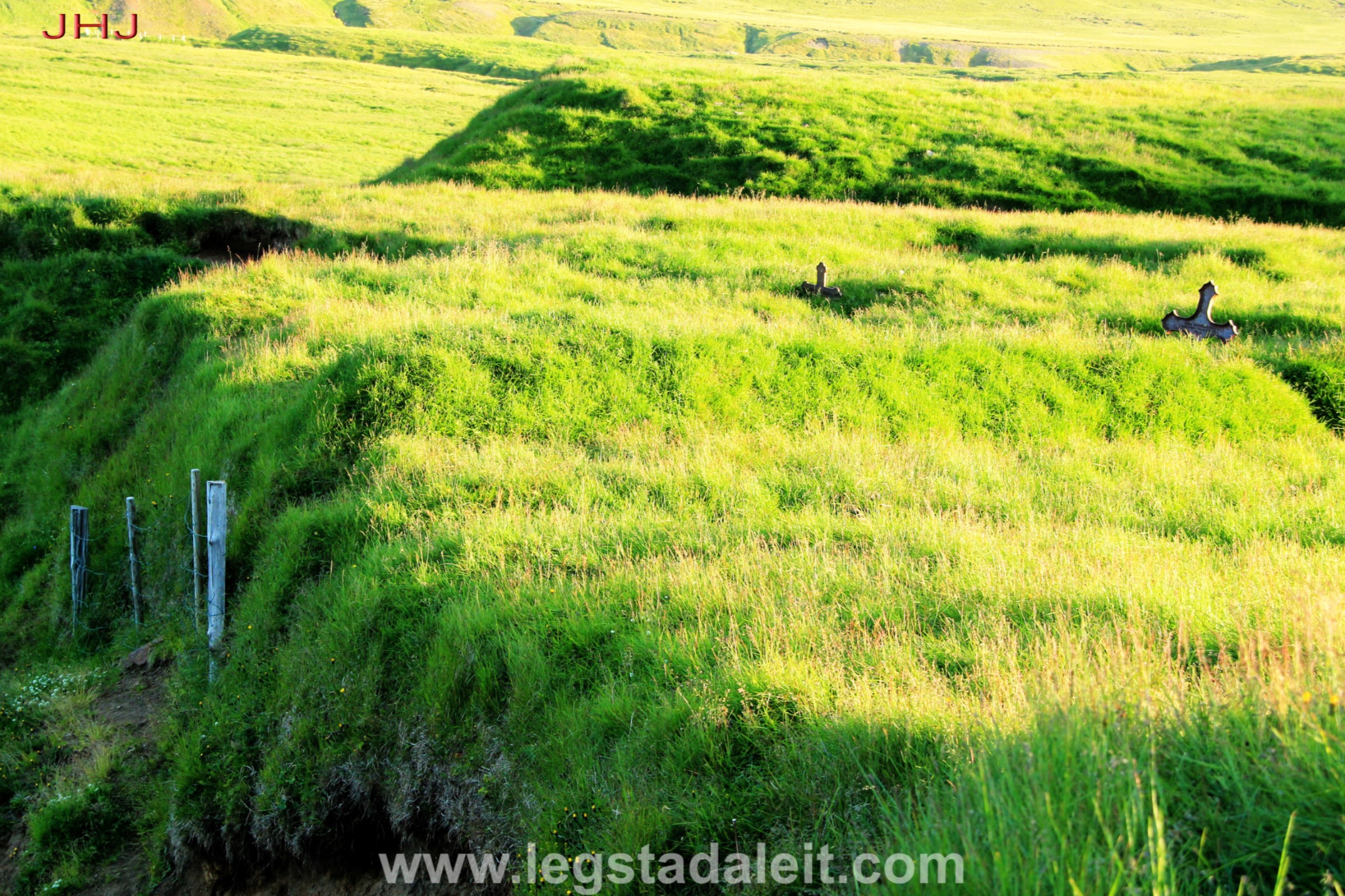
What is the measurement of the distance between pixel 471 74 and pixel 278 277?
71731 mm

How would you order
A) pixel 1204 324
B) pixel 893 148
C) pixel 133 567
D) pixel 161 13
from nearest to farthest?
1. pixel 133 567
2. pixel 1204 324
3. pixel 893 148
4. pixel 161 13

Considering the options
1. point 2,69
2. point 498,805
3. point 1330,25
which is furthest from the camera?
point 1330,25

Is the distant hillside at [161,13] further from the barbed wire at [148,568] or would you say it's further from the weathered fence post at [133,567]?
the weathered fence post at [133,567]

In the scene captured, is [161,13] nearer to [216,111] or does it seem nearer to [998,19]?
[216,111]

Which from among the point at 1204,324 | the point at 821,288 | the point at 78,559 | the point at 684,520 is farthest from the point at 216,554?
the point at 1204,324

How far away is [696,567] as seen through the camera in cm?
622

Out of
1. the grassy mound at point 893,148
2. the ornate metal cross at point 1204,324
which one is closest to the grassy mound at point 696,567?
the ornate metal cross at point 1204,324

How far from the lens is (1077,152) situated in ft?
86.0

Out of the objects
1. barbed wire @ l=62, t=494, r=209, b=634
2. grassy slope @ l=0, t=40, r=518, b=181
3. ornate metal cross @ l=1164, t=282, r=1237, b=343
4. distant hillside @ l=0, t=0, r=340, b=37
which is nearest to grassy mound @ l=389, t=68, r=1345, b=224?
grassy slope @ l=0, t=40, r=518, b=181

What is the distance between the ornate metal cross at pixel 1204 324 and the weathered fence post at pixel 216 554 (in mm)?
13963

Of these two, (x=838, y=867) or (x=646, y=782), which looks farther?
(x=646, y=782)

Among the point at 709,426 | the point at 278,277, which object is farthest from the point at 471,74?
the point at 709,426

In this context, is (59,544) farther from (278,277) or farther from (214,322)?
(278,277)

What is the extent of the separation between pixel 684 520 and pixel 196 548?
5.10 meters
